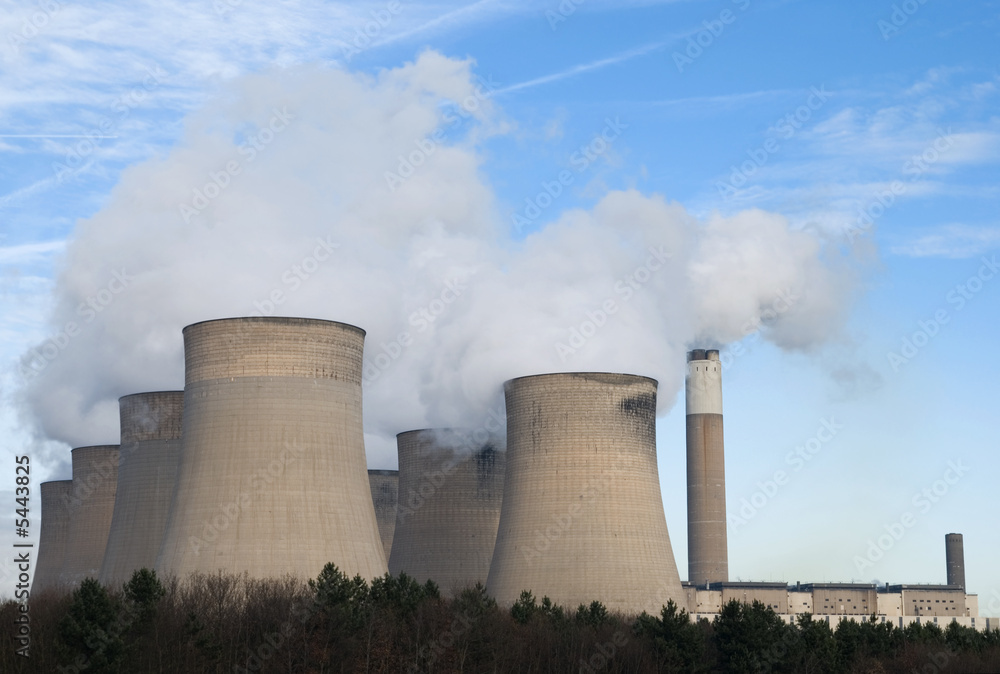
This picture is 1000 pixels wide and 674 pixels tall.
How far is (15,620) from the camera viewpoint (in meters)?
22.2

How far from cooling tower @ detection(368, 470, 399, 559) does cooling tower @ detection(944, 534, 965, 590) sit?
30.6 meters

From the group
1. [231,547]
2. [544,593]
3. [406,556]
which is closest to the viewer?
[231,547]

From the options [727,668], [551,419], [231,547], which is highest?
[551,419]

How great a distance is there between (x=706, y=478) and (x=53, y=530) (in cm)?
2413

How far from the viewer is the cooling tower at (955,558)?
59.2m

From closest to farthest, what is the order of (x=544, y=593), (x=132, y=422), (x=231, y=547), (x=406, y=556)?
(x=231, y=547)
(x=544, y=593)
(x=132, y=422)
(x=406, y=556)

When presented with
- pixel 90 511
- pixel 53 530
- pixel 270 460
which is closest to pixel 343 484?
pixel 270 460

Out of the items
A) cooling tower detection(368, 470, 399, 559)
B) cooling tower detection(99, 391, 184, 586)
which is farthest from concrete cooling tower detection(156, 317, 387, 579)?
cooling tower detection(368, 470, 399, 559)

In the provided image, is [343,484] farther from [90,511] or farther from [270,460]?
[90,511]

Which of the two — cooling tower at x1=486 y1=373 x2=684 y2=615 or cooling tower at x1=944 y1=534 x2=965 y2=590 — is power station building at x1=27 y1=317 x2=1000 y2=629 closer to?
cooling tower at x1=486 y1=373 x2=684 y2=615

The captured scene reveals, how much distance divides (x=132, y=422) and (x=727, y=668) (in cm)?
1571

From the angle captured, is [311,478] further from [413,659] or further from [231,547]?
[413,659]

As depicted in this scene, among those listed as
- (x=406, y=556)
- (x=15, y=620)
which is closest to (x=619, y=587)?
(x=406, y=556)

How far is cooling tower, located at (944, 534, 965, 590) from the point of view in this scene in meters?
59.2
